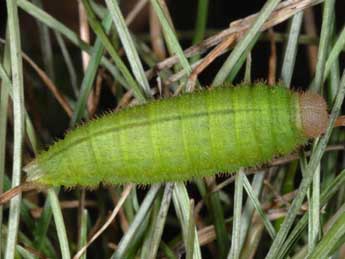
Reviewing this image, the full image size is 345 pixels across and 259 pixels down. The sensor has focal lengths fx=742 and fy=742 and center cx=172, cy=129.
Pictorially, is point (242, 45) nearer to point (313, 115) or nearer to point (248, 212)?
point (313, 115)

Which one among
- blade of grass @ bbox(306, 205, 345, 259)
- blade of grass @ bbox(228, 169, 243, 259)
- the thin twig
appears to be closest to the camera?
blade of grass @ bbox(306, 205, 345, 259)

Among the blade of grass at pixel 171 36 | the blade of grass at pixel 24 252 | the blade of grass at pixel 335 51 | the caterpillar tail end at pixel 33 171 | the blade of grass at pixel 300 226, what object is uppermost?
the blade of grass at pixel 171 36

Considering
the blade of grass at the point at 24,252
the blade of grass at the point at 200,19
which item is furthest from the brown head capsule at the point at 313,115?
the blade of grass at the point at 24,252

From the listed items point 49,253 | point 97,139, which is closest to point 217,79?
point 97,139

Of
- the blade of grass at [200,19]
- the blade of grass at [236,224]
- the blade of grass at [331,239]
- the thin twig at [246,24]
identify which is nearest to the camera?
the blade of grass at [331,239]

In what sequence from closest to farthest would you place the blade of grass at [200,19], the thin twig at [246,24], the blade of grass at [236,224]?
the blade of grass at [236,224] → the thin twig at [246,24] → the blade of grass at [200,19]

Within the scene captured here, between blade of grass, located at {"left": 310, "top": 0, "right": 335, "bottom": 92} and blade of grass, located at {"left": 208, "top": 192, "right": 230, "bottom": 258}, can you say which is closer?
blade of grass, located at {"left": 310, "top": 0, "right": 335, "bottom": 92}

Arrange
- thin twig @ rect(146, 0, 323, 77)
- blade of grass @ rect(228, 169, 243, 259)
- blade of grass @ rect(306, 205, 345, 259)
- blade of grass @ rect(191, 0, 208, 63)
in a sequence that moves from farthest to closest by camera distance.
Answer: blade of grass @ rect(191, 0, 208, 63) < thin twig @ rect(146, 0, 323, 77) < blade of grass @ rect(228, 169, 243, 259) < blade of grass @ rect(306, 205, 345, 259)

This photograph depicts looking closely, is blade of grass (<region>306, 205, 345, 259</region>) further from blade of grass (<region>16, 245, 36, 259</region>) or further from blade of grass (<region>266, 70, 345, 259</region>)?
blade of grass (<region>16, 245, 36, 259</region>)

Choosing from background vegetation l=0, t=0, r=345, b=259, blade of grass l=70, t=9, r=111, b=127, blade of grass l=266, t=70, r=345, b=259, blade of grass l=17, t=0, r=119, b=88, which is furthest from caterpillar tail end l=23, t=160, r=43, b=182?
blade of grass l=266, t=70, r=345, b=259

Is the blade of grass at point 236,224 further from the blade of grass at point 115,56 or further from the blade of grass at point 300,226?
the blade of grass at point 115,56

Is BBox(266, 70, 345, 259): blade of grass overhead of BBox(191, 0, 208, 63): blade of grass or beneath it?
beneath
